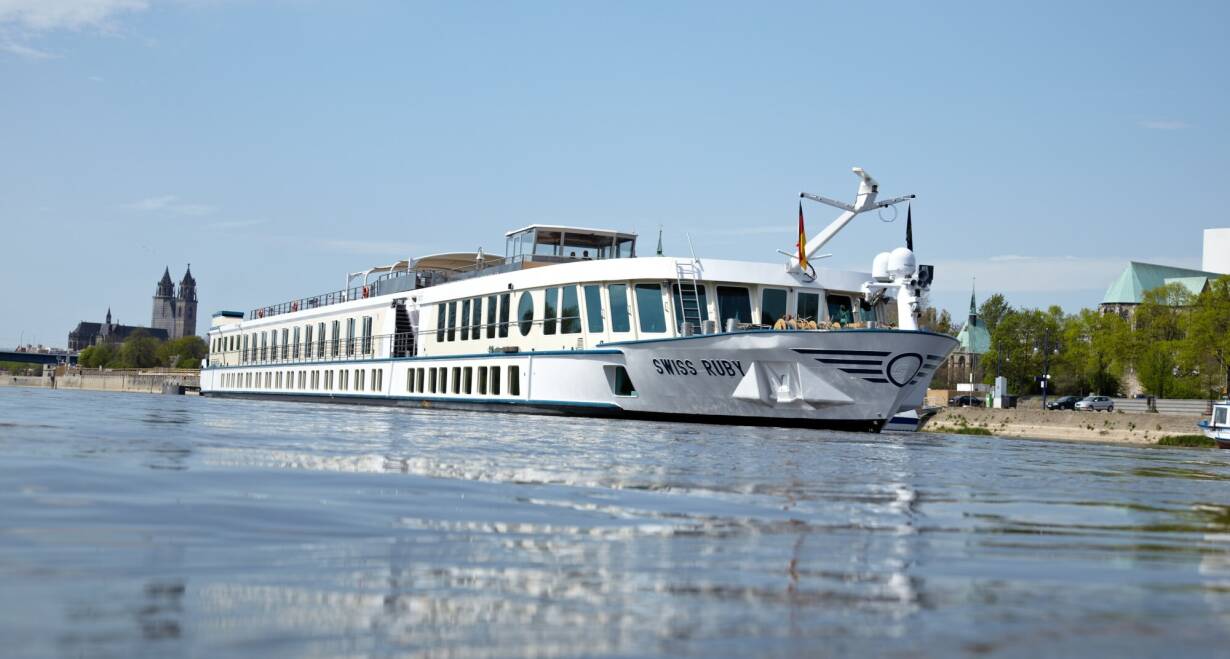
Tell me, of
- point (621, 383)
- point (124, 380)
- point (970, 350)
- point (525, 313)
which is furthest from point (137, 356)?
point (621, 383)

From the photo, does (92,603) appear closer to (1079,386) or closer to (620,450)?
(620,450)

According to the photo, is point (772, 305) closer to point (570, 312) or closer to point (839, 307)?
point (839, 307)

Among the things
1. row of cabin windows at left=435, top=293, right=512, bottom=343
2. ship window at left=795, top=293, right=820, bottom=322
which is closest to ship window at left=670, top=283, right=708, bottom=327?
ship window at left=795, top=293, right=820, bottom=322

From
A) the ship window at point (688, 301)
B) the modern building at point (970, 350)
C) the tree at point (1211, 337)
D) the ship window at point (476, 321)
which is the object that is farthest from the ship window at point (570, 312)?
the modern building at point (970, 350)

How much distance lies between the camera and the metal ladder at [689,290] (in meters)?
25.6

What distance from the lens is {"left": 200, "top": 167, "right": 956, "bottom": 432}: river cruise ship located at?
22.8 metres

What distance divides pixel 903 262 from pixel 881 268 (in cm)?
135

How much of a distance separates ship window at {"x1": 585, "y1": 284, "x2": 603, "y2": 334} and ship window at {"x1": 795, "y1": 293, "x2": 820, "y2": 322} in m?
4.46

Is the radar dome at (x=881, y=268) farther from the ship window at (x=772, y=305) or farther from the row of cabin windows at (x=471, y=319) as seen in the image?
the row of cabin windows at (x=471, y=319)

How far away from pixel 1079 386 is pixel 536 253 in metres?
86.9

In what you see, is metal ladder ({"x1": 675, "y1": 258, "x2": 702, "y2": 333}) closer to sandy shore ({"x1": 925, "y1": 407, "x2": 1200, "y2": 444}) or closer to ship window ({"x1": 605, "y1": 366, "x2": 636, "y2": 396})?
ship window ({"x1": 605, "y1": 366, "x2": 636, "y2": 396})

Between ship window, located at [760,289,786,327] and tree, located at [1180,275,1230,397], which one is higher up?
tree, located at [1180,275,1230,397]

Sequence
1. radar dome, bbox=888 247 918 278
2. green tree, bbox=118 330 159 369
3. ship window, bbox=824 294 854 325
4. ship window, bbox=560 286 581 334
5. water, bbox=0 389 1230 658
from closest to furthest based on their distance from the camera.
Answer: water, bbox=0 389 1230 658
radar dome, bbox=888 247 918 278
ship window, bbox=824 294 854 325
ship window, bbox=560 286 581 334
green tree, bbox=118 330 159 369

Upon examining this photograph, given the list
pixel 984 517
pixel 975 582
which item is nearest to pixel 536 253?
pixel 984 517
